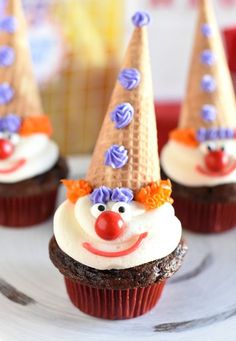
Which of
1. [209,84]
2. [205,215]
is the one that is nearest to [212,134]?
[209,84]

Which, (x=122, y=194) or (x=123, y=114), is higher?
(x=123, y=114)

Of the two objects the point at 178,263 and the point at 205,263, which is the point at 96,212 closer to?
the point at 178,263

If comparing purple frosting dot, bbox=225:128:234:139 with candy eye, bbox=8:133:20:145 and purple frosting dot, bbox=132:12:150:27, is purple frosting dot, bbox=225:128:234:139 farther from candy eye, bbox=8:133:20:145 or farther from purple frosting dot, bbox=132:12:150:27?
candy eye, bbox=8:133:20:145

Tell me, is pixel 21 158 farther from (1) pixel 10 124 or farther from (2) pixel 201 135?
(2) pixel 201 135

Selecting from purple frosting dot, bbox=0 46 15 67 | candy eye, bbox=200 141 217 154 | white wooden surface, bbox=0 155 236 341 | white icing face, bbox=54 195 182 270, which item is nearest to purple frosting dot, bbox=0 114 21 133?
purple frosting dot, bbox=0 46 15 67

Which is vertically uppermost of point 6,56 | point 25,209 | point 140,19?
point 140,19

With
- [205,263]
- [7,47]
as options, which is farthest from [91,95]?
[205,263]

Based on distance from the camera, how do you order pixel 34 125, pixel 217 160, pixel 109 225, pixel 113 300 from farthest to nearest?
pixel 34 125, pixel 217 160, pixel 113 300, pixel 109 225
